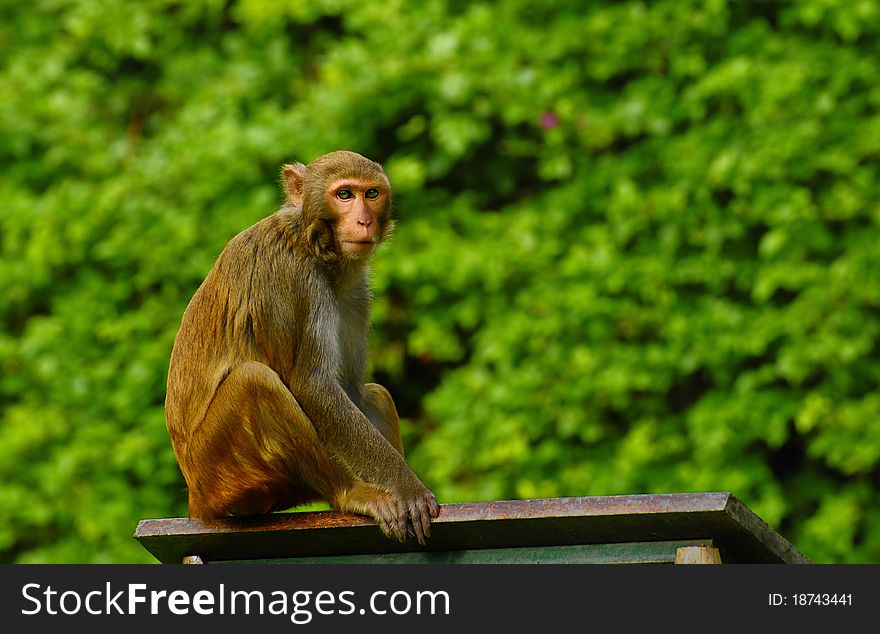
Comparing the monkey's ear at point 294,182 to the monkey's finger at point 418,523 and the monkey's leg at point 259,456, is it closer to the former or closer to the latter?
the monkey's leg at point 259,456

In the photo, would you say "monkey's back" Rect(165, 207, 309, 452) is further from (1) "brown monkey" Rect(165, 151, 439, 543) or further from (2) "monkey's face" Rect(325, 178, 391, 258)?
(2) "monkey's face" Rect(325, 178, 391, 258)

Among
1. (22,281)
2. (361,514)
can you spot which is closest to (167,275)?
(22,281)

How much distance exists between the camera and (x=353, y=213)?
14.6 feet

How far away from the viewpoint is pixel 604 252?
682 cm

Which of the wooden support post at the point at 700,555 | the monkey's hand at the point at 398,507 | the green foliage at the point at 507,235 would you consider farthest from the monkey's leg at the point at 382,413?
the green foliage at the point at 507,235

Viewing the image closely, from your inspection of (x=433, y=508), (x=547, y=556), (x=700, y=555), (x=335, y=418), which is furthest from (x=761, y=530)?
(x=335, y=418)

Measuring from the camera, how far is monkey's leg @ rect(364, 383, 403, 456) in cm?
498

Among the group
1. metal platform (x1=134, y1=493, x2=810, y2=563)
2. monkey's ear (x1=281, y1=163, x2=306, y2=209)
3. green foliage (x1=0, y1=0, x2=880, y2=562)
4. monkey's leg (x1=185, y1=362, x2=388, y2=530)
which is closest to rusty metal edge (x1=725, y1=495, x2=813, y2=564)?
metal platform (x1=134, y1=493, x2=810, y2=563)

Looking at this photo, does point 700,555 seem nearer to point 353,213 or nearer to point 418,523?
point 418,523

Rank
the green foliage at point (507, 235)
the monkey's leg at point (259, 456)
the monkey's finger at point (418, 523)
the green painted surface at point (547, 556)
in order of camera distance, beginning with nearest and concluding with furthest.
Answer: the green painted surface at point (547, 556) < the monkey's finger at point (418, 523) < the monkey's leg at point (259, 456) < the green foliage at point (507, 235)

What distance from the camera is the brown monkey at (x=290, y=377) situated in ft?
13.8

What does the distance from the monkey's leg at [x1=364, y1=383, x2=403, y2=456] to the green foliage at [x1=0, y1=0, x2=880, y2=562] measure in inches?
74.4

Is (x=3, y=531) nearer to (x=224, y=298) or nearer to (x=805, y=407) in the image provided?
(x=224, y=298)

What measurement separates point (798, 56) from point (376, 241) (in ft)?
10.3
